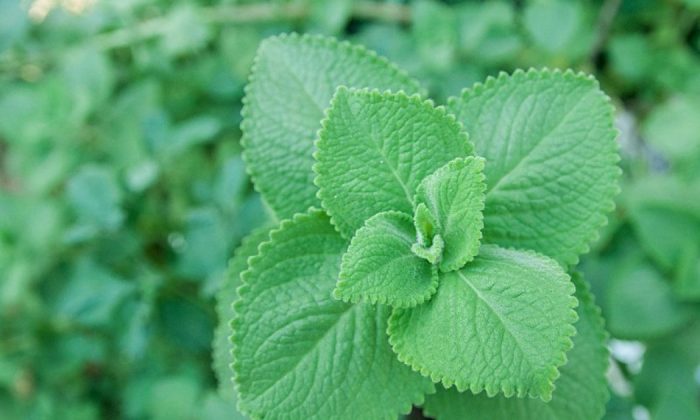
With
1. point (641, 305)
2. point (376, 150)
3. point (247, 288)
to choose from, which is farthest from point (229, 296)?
point (641, 305)

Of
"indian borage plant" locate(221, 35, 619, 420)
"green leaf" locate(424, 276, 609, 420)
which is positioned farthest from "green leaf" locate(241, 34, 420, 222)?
"green leaf" locate(424, 276, 609, 420)

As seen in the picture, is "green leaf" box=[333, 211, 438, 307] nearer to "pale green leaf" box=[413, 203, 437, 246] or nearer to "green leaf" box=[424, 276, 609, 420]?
"pale green leaf" box=[413, 203, 437, 246]

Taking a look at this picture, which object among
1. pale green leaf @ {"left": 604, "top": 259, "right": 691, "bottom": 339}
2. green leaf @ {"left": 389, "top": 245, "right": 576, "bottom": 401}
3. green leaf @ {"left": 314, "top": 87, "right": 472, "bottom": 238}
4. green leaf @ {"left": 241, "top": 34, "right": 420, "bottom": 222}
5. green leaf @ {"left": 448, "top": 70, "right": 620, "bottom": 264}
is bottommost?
pale green leaf @ {"left": 604, "top": 259, "right": 691, "bottom": 339}

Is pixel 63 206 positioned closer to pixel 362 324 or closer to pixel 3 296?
pixel 3 296

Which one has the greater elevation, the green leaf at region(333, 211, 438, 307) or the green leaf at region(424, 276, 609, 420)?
the green leaf at region(333, 211, 438, 307)

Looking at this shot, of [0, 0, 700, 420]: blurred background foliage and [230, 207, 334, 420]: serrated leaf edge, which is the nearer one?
[230, 207, 334, 420]: serrated leaf edge

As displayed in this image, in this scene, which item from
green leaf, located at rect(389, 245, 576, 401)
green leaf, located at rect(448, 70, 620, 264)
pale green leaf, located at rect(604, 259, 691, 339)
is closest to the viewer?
green leaf, located at rect(389, 245, 576, 401)
